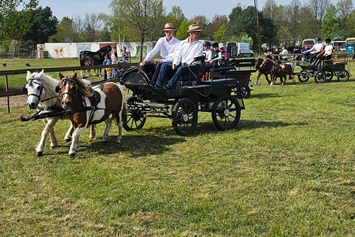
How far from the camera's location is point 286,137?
816 centimetres

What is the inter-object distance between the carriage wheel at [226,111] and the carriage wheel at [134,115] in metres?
1.54

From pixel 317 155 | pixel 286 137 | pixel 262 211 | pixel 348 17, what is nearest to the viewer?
pixel 262 211

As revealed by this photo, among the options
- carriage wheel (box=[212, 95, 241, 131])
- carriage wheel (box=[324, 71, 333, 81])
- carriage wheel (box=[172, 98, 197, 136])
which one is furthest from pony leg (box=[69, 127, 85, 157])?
carriage wheel (box=[324, 71, 333, 81])

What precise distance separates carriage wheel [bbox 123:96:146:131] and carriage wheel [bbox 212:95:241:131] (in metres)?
1.54

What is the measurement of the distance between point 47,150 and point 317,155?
179 inches

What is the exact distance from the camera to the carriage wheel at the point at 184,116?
27.2 ft

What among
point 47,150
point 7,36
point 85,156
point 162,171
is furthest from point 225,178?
point 7,36

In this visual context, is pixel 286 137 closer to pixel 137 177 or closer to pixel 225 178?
pixel 225 178

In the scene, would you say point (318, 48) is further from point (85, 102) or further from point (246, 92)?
point (85, 102)

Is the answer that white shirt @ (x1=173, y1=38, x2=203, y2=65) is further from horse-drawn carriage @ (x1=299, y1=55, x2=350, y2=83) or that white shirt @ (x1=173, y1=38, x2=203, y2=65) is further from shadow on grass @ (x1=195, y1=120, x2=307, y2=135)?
horse-drawn carriage @ (x1=299, y1=55, x2=350, y2=83)

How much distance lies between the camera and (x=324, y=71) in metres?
19.5

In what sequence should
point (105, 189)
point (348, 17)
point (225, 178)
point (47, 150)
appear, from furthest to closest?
1. point (348, 17)
2. point (47, 150)
3. point (225, 178)
4. point (105, 189)

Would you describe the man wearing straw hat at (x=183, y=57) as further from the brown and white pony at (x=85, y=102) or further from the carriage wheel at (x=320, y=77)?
the carriage wheel at (x=320, y=77)

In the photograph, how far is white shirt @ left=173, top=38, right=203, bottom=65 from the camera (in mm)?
8375
